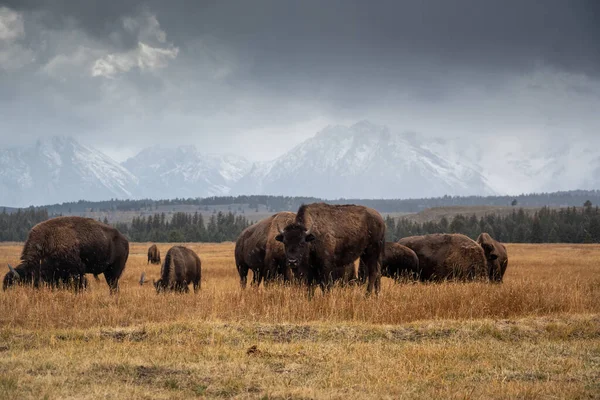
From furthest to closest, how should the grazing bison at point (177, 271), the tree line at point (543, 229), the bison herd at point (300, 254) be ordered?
the tree line at point (543, 229) → the grazing bison at point (177, 271) → the bison herd at point (300, 254)

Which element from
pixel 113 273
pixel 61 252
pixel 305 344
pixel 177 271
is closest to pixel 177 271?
pixel 177 271

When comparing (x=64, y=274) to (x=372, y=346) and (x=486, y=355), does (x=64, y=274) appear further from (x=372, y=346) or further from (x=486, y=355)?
(x=486, y=355)

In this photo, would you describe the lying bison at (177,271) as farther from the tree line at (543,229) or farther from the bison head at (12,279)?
the tree line at (543,229)

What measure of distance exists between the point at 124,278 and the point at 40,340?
23.6m

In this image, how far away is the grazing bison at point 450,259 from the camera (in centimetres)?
2147

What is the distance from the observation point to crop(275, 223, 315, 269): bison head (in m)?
15.7

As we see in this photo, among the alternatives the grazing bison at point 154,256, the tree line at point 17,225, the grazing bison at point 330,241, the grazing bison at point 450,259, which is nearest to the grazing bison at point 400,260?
the grazing bison at point 450,259

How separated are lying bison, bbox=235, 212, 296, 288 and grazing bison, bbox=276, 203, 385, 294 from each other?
54.0 inches

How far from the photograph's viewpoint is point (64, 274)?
19797 mm

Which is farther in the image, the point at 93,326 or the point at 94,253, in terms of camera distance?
the point at 94,253

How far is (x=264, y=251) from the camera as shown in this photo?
19.7 m

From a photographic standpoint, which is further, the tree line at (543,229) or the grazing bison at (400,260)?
the tree line at (543,229)

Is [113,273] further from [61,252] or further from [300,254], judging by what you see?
[300,254]

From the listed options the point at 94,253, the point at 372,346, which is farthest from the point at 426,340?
the point at 94,253
